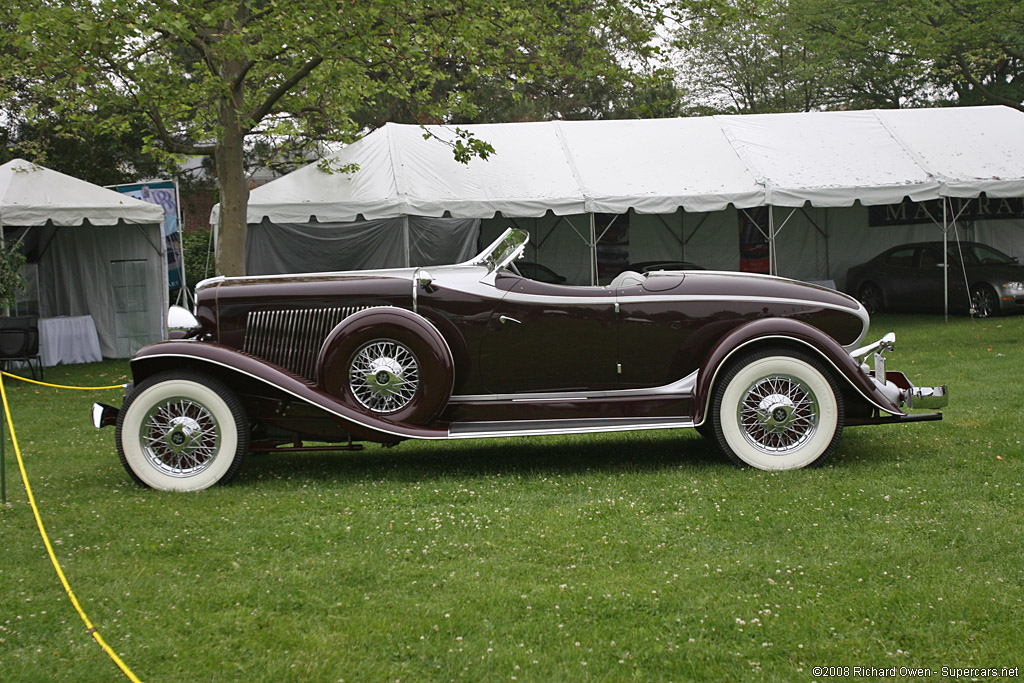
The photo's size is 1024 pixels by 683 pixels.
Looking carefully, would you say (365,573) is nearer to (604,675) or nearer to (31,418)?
(604,675)

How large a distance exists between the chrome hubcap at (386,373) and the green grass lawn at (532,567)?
0.56 m

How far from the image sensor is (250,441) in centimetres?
604

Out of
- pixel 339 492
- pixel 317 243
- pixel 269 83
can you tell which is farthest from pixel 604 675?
pixel 269 83

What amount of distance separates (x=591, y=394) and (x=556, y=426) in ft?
1.23

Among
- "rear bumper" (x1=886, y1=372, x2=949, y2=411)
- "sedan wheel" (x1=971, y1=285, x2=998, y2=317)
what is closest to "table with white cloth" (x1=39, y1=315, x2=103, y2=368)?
"rear bumper" (x1=886, y1=372, x2=949, y2=411)

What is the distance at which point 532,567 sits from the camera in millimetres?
4215

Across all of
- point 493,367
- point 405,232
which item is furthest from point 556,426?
point 405,232

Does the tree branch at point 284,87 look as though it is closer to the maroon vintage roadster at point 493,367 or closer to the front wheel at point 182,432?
the maroon vintage roadster at point 493,367

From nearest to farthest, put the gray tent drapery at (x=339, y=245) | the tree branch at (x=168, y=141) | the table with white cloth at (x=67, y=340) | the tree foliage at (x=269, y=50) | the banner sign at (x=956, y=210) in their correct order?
the tree foliage at (x=269, y=50) → the tree branch at (x=168, y=141) → the table with white cloth at (x=67, y=340) → the gray tent drapery at (x=339, y=245) → the banner sign at (x=956, y=210)

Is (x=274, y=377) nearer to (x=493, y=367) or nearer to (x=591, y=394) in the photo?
(x=493, y=367)

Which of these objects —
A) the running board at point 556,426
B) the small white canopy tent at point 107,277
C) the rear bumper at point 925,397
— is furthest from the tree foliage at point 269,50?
the rear bumper at point 925,397

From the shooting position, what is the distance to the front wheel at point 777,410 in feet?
19.1

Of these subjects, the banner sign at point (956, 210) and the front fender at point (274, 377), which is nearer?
the front fender at point (274, 377)

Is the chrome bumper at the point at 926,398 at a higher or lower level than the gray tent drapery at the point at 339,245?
lower
